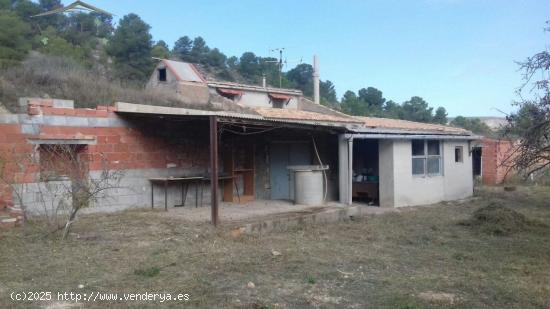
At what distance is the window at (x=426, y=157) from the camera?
52.0 feet

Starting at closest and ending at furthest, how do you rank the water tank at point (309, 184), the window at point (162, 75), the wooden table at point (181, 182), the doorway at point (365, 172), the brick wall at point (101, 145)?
the brick wall at point (101, 145)
the wooden table at point (181, 182)
the water tank at point (309, 184)
the doorway at point (365, 172)
the window at point (162, 75)

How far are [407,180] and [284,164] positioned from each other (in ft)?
13.0

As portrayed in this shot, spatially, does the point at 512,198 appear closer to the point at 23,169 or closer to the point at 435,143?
the point at 435,143

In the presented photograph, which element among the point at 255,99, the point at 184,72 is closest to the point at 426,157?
the point at 255,99

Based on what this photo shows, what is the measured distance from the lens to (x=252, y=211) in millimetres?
11430

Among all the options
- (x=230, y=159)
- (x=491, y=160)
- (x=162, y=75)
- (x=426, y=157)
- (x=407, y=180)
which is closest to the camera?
(x=230, y=159)

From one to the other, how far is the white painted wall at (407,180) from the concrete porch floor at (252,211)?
1.57m

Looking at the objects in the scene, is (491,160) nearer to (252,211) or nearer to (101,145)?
(252,211)

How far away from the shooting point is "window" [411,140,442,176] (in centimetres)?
1584

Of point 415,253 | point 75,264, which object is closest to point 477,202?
point 415,253

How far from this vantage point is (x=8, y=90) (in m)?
10.6

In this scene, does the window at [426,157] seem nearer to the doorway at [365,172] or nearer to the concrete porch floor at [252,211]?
the doorway at [365,172]

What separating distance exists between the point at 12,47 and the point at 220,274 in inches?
931

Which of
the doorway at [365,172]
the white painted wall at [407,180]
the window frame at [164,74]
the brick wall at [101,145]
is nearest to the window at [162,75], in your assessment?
the window frame at [164,74]
